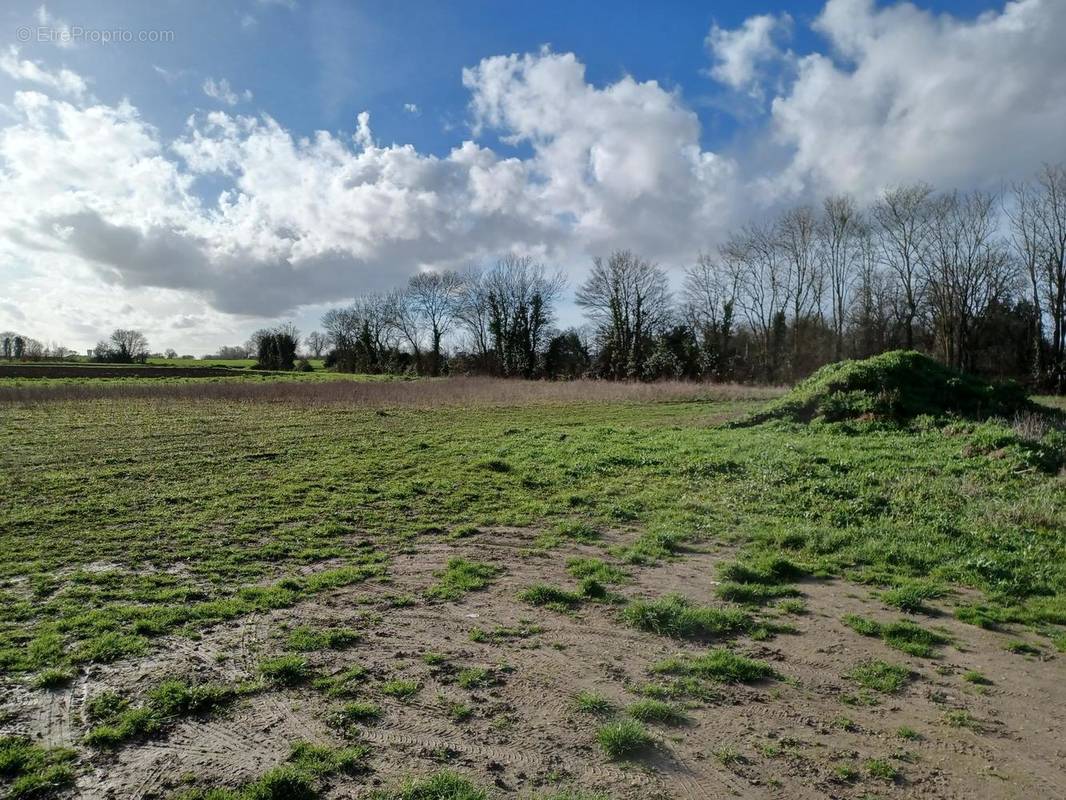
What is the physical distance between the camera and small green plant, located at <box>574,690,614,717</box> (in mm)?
4027

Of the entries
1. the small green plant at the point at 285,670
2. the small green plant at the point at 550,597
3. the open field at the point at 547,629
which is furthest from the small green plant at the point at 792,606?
the small green plant at the point at 285,670

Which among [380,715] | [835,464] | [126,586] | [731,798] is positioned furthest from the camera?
[835,464]

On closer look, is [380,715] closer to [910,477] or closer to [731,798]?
[731,798]

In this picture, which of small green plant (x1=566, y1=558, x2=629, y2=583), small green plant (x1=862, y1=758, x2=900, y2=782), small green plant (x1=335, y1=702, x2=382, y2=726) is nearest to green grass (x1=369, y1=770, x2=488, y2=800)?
small green plant (x1=335, y1=702, x2=382, y2=726)

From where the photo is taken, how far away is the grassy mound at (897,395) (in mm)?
15562

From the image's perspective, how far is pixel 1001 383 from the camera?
17844mm

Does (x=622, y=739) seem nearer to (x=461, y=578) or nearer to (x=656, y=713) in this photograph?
(x=656, y=713)

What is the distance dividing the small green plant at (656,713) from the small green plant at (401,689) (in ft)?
4.87

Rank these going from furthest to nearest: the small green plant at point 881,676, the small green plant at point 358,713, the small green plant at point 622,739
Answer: the small green plant at point 881,676
the small green plant at point 358,713
the small green plant at point 622,739

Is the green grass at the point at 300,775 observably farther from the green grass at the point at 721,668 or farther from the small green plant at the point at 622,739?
the green grass at the point at 721,668

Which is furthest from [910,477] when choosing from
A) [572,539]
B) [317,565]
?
[317,565]

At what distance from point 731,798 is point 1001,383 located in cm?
1951

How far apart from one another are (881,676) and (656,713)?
1.81 m

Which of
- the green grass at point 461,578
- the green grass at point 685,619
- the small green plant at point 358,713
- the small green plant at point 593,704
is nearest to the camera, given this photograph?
the small green plant at point 358,713
